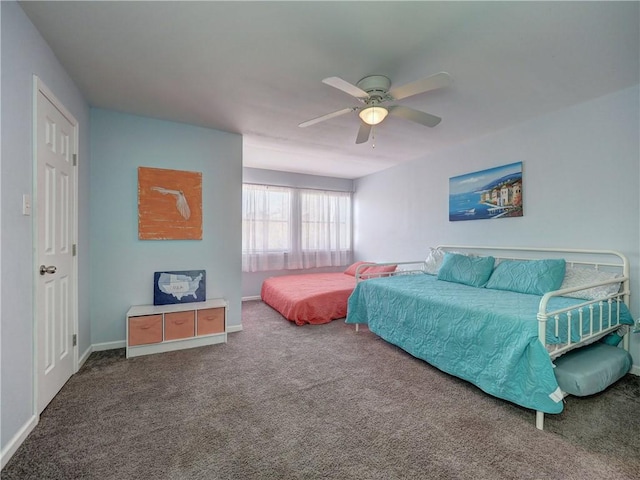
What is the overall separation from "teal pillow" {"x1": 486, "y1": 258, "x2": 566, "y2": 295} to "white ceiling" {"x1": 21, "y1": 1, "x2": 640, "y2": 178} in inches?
58.1

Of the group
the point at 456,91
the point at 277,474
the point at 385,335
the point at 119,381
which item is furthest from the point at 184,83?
the point at 385,335

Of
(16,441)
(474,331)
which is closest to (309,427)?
(474,331)

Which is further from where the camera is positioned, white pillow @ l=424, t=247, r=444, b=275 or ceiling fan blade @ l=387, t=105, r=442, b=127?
white pillow @ l=424, t=247, r=444, b=275

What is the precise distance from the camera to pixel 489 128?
10.7 ft

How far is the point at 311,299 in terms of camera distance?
377 centimetres

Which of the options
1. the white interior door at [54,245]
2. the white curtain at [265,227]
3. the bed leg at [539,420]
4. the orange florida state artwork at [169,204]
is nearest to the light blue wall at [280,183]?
the white curtain at [265,227]

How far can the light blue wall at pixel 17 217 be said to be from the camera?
1.47 meters

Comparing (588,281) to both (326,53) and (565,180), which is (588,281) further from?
(326,53)

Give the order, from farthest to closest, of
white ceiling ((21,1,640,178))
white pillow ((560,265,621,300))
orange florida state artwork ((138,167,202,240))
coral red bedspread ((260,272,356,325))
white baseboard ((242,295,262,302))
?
white baseboard ((242,295,262,302)) < coral red bedspread ((260,272,356,325)) < orange florida state artwork ((138,167,202,240)) < white pillow ((560,265,621,300)) < white ceiling ((21,1,640,178))

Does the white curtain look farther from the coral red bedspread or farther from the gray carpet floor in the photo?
the gray carpet floor

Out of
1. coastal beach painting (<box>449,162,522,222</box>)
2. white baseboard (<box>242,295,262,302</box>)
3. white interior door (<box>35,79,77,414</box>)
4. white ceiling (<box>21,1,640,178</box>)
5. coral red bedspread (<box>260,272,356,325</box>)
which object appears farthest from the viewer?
white baseboard (<box>242,295,262,302</box>)

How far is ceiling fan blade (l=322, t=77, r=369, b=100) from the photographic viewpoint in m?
1.75

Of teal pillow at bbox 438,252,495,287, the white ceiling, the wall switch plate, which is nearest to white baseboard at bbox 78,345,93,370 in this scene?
the wall switch plate

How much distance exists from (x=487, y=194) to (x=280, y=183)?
11.2 feet
